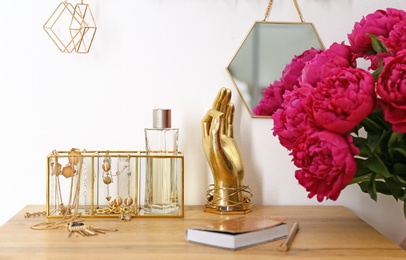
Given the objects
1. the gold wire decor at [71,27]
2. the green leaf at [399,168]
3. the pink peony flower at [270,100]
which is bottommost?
the green leaf at [399,168]

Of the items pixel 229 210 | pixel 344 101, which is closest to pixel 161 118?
pixel 229 210

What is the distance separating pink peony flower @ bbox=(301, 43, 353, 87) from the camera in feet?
3.63

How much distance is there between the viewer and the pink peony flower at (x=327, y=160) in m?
1.00

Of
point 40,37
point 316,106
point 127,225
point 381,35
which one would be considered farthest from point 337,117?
point 40,37

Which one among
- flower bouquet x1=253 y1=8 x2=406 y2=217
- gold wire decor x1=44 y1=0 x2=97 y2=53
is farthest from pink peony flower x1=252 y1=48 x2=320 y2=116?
gold wire decor x1=44 y1=0 x2=97 y2=53

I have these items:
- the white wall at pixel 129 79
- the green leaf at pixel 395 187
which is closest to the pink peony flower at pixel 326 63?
the green leaf at pixel 395 187

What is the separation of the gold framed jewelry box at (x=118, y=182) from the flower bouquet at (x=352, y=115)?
300 mm

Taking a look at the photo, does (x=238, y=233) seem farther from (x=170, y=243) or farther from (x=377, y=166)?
(x=377, y=166)

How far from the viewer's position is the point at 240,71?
1474 millimetres

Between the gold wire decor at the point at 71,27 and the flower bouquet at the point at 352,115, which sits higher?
the gold wire decor at the point at 71,27

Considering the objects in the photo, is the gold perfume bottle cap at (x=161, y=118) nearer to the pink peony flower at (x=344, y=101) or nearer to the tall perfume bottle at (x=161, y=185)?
the tall perfume bottle at (x=161, y=185)

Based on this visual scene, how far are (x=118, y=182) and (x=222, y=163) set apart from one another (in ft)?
0.80

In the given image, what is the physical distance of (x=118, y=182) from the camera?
1388 millimetres

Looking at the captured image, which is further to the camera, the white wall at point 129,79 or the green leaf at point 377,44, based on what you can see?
the white wall at point 129,79
